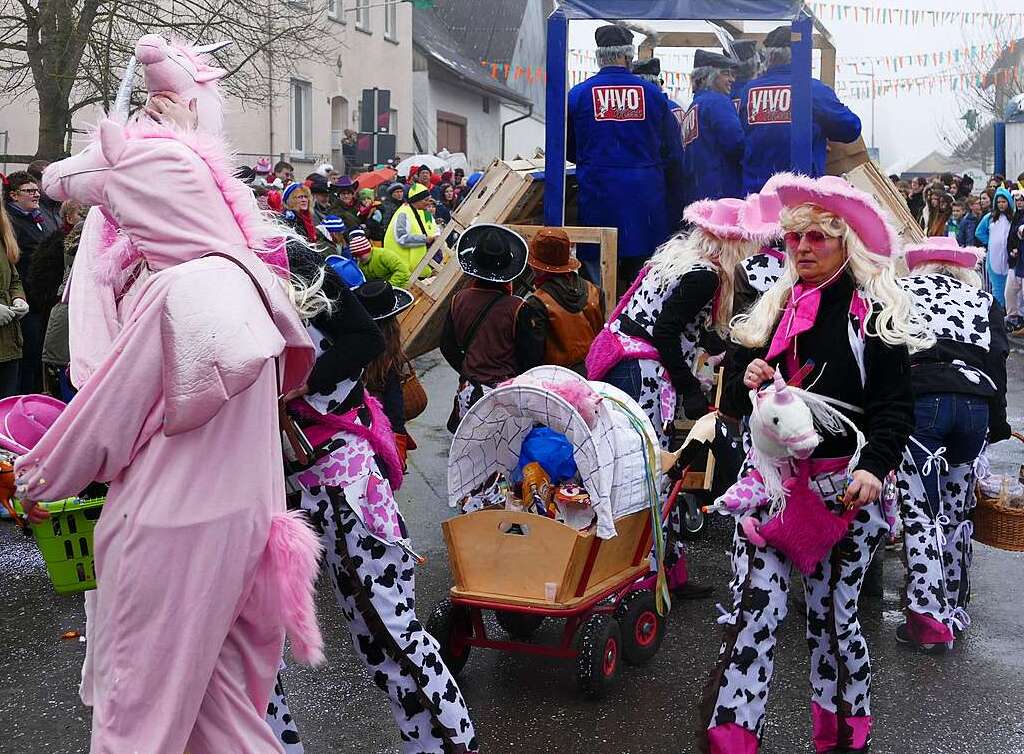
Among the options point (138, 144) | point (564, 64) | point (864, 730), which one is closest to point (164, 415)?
point (138, 144)

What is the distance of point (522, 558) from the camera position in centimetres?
498

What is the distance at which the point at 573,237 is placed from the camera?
830 centimetres

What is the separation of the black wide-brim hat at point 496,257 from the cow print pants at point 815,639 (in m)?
2.94

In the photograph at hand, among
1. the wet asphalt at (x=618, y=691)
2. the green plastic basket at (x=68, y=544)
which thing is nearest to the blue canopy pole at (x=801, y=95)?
the wet asphalt at (x=618, y=691)

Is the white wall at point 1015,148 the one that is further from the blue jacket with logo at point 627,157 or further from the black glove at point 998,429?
the black glove at point 998,429

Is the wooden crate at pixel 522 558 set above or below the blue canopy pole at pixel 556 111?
below

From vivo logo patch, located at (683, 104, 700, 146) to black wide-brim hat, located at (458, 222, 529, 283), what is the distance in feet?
7.71

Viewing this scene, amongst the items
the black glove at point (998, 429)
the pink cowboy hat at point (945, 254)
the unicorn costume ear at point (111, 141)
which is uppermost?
the unicorn costume ear at point (111, 141)

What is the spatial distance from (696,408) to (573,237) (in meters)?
2.54

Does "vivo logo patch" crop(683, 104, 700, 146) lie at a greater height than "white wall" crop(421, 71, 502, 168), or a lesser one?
lesser

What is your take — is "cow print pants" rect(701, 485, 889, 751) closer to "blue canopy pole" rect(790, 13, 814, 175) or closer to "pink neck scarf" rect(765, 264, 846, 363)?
"pink neck scarf" rect(765, 264, 846, 363)

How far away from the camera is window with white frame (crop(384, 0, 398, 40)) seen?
33969mm

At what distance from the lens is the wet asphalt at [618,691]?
473 centimetres

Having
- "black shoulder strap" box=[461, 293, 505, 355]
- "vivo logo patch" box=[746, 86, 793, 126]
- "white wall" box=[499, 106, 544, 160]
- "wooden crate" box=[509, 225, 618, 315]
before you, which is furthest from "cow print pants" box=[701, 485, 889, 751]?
"white wall" box=[499, 106, 544, 160]
